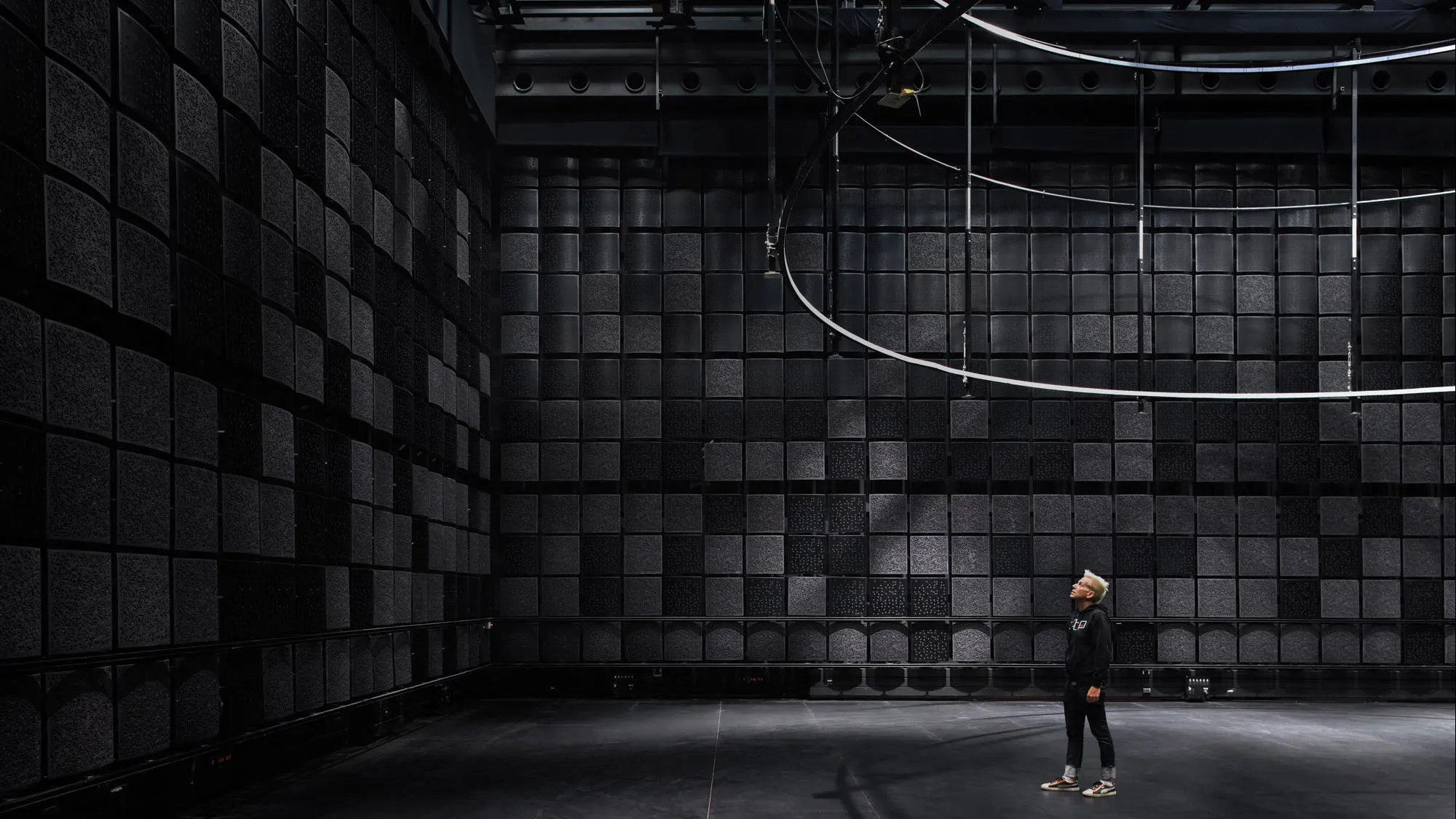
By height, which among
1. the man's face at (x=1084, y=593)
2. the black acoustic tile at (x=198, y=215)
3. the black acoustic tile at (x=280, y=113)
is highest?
the black acoustic tile at (x=280, y=113)

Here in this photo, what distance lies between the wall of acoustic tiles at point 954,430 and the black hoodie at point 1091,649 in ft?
18.6

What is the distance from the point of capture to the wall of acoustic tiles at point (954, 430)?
1267cm

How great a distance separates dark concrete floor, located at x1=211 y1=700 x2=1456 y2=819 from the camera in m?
6.51

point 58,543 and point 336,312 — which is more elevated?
point 336,312

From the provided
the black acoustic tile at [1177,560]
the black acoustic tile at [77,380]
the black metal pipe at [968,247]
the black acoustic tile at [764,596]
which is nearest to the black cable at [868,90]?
the black metal pipe at [968,247]

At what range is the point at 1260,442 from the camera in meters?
12.9

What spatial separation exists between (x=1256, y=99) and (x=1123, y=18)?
1925 millimetres

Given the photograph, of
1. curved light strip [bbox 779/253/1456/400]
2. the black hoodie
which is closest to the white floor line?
the black hoodie

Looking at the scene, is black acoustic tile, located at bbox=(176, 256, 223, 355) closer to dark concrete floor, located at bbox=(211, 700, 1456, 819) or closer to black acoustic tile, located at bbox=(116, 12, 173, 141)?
black acoustic tile, located at bbox=(116, 12, 173, 141)

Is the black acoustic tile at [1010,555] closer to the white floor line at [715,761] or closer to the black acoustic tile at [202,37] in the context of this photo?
the white floor line at [715,761]

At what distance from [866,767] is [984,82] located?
795cm

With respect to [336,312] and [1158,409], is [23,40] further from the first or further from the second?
[1158,409]

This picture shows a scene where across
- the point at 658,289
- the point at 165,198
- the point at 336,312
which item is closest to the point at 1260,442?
the point at 658,289

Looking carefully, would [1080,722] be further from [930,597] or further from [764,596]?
[764,596]
